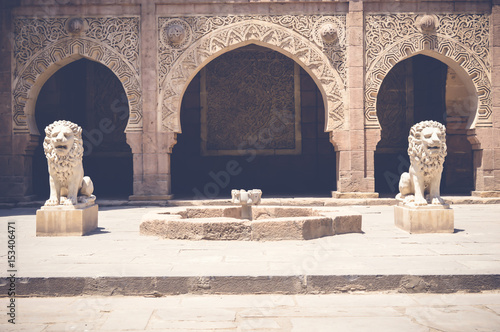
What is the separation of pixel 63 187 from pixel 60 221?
1.36ft

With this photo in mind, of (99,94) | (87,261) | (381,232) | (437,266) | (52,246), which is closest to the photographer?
(437,266)

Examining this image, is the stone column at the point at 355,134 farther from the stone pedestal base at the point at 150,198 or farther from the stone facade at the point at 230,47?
the stone pedestal base at the point at 150,198

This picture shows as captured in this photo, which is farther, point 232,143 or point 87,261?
point 232,143

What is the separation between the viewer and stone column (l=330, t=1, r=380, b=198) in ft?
30.4

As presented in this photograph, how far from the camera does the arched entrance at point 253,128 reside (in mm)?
12172

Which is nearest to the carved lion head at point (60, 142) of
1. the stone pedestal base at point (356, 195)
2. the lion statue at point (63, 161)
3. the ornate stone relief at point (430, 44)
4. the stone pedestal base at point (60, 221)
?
the lion statue at point (63, 161)

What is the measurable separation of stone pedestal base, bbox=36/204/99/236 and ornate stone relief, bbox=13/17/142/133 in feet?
13.1

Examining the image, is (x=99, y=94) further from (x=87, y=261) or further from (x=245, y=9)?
(x=87, y=261)

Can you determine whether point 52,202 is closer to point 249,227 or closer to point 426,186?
point 249,227

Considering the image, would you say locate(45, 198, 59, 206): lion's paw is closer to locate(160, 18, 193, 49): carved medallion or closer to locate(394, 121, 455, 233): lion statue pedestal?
locate(394, 121, 455, 233): lion statue pedestal

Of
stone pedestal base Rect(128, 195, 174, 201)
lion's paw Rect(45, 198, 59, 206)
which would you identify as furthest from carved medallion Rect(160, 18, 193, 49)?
lion's paw Rect(45, 198, 59, 206)

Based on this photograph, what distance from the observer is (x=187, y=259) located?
3975 millimetres

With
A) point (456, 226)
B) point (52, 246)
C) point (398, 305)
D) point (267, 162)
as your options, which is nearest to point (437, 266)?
point (398, 305)

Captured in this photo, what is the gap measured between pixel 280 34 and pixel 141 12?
2.67 m
